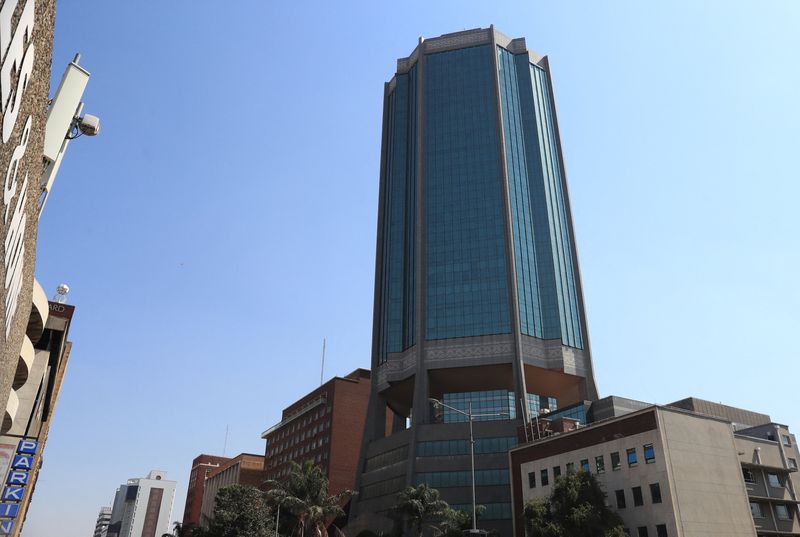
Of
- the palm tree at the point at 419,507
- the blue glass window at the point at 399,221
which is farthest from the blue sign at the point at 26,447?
Answer: the blue glass window at the point at 399,221

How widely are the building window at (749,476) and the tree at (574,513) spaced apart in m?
16.8

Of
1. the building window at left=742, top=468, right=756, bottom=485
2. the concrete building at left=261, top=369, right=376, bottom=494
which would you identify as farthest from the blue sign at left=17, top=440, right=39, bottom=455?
the concrete building at left=261, top=369, right=376, bottom=494

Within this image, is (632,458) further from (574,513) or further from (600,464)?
(574,513)

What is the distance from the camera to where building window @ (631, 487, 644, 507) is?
183 feet

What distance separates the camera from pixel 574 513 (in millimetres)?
51375

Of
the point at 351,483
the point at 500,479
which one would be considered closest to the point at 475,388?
the point at 500,479

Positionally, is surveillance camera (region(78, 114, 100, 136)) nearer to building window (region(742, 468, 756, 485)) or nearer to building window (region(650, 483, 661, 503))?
building window (region(650, 483, 661, 503))

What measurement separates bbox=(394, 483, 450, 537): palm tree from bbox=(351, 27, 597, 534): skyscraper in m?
34.6

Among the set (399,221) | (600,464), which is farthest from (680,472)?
(399,221)

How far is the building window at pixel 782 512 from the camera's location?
201ft

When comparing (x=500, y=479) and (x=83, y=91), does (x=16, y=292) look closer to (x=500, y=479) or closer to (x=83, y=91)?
(x=83, y=91)

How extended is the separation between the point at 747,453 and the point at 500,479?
39877 mm

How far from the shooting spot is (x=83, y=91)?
45156 millimetres

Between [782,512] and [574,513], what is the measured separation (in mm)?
26007
